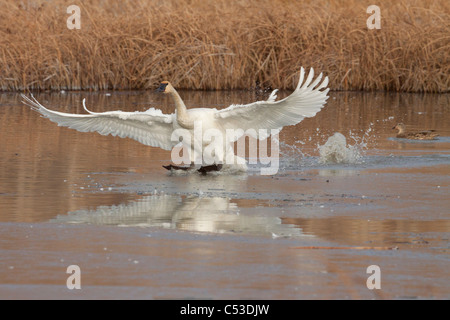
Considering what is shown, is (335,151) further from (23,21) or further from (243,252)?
(23,21)

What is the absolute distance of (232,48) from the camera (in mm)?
23328

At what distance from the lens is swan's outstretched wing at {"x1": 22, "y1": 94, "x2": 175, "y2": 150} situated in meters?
12.3

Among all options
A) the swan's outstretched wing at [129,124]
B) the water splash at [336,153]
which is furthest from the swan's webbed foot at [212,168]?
the water splash at [336,153]

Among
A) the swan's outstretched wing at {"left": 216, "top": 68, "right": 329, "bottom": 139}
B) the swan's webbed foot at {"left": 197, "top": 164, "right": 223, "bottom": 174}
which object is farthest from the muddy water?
the swan's outstretched wing at {"left": 216, "top": 68, "right": 329, "bottom": 139}

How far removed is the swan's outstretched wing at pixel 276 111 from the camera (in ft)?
38.2

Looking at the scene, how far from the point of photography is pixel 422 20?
2359 centimetres

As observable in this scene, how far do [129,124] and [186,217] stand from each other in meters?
3.90

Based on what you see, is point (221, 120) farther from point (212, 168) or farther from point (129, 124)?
point (129, 124)

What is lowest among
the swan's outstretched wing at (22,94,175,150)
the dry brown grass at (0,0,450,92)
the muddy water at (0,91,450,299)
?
the muddy water at (0,91,450,299)

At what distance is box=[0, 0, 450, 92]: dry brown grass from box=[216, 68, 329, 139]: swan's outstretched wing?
10.8 meters

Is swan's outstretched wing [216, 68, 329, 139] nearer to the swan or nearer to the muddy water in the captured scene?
the swan

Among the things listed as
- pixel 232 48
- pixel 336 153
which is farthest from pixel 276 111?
pixel 232 48

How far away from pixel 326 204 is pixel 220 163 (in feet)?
8.30

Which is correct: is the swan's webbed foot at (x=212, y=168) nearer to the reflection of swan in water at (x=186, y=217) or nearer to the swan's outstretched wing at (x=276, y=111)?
the swan's outstretched wing at (x=276, y=111)
